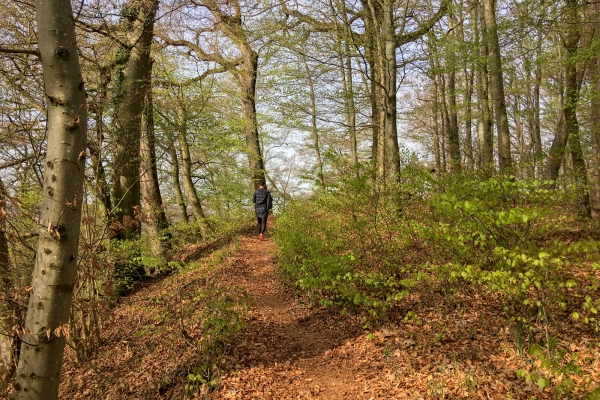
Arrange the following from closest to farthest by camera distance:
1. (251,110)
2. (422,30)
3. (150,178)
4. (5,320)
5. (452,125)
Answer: (5,320) → (422,30) → (150,178) → (251,110) → (452,125)

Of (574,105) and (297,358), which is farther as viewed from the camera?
(574,105)

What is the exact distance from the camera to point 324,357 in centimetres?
430

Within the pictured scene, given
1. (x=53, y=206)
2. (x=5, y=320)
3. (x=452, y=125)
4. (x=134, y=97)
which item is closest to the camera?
(x=53, y=206)

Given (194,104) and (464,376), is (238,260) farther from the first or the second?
(464,376)

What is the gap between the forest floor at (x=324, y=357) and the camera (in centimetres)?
342

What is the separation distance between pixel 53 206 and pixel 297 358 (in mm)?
3145

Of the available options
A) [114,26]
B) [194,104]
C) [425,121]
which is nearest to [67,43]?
[114,26]

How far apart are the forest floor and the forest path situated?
1 cm

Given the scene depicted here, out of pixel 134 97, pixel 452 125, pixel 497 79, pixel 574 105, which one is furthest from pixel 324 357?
pixel 452 125

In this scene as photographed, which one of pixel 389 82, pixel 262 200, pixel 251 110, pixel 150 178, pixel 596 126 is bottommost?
pixel 262 200

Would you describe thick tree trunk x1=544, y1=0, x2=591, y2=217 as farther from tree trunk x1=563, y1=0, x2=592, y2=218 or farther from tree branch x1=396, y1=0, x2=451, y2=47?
tree branch x1=396, y1=0, x2=451, y2=47

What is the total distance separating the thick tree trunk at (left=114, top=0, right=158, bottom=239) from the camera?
20.1 ft

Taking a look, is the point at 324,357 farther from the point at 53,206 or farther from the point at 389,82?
the point at 389,82

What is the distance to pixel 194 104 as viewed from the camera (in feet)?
30.2
